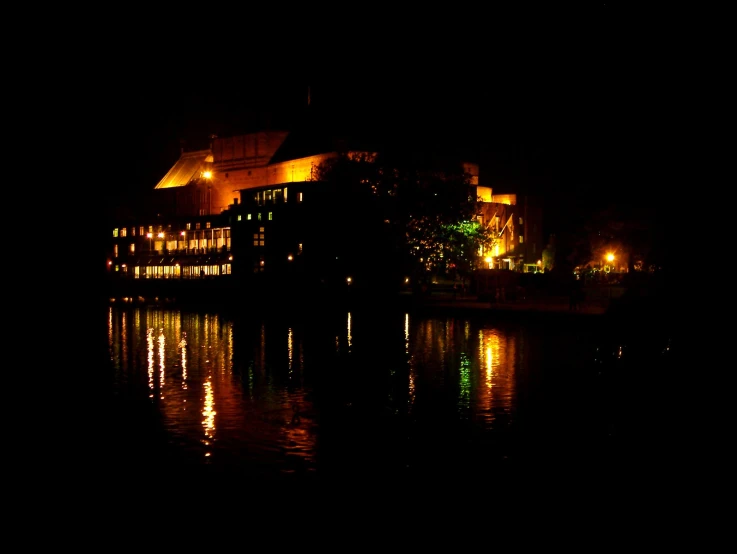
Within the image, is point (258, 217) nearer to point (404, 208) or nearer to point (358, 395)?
point (404, 208)

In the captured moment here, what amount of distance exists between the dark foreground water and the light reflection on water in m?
0.04

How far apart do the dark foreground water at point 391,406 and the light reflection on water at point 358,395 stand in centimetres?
4

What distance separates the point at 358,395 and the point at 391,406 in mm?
1265

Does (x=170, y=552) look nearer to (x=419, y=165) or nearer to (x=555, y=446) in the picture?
(x=555, y=446)

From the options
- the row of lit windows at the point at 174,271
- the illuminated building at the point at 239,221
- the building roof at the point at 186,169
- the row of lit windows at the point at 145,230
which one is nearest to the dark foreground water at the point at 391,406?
the illuminated building at the point at 239,221

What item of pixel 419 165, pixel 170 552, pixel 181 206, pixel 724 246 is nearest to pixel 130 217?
pixel 181 206

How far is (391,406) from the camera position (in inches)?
568

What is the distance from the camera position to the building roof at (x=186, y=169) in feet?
413

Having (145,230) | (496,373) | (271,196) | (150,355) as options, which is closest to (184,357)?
(150,355)

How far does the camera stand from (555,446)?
36.7 ft

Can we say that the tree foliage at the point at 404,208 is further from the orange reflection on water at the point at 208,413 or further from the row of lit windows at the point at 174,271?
the row of lit windows at the point at 174,271

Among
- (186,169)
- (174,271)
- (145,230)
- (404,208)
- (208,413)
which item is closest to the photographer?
(208,413)

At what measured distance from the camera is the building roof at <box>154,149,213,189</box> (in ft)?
413

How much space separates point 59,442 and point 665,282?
1607cm
